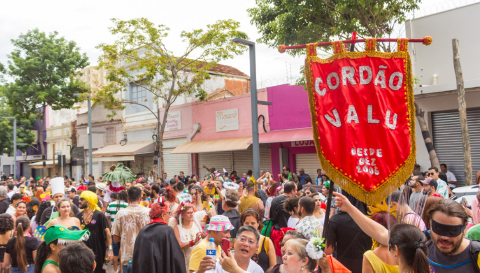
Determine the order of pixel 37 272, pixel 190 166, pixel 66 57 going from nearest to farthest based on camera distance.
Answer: pixel 37 272, pixel 190 166, pixel 66 57

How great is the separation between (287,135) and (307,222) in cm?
1179

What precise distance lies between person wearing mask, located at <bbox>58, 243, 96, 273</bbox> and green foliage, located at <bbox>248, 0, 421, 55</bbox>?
1008 cm

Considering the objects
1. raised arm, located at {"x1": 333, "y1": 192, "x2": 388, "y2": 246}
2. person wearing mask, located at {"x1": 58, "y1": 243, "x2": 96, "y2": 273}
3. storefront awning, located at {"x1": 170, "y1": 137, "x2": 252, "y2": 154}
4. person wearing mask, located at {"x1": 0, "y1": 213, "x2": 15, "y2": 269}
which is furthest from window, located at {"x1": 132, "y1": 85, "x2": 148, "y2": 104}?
raised arm, located at {"x1": 333, "y1": 192, "x2": 388, "y2": 246}

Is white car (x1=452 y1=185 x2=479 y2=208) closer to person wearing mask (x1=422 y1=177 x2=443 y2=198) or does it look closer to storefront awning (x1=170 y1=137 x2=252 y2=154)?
person wearing mask (x1=422 y1=177 x2=443 y2=198)

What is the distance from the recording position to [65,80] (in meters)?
28.1

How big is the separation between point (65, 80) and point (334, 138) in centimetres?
2819

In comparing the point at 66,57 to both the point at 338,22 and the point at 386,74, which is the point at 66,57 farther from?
the point at 386,74

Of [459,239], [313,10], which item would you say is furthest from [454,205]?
[313,10]

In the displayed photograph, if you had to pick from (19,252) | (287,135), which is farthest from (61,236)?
(287,135)

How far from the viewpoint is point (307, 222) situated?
4.50 meters

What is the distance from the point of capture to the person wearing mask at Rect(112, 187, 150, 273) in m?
6.14

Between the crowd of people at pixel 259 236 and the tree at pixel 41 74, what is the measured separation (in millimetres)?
21693

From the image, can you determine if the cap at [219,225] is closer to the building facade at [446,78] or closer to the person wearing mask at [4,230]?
the person wearing mask at [4,230]

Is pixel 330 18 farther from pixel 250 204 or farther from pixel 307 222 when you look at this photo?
pixel 307 222
